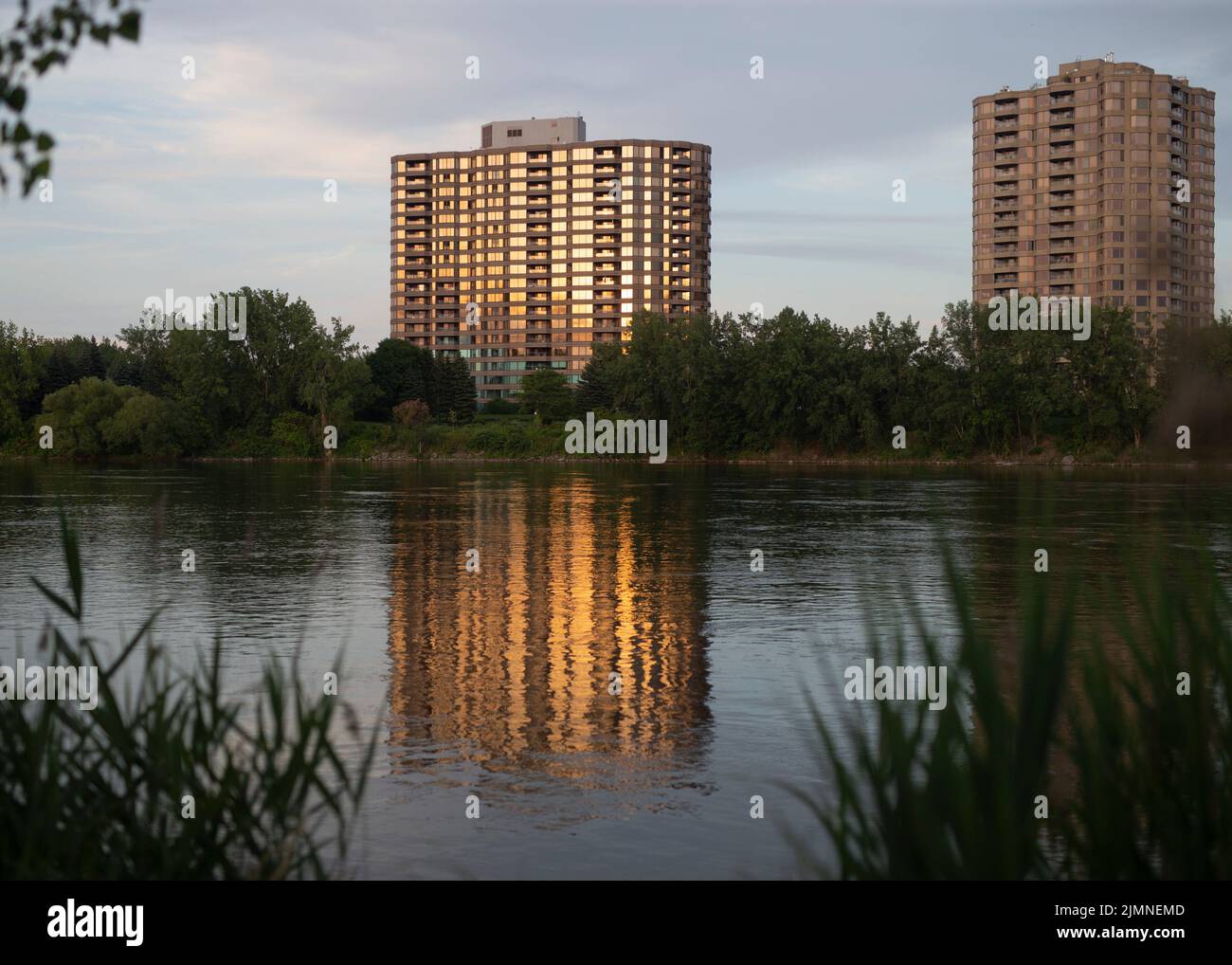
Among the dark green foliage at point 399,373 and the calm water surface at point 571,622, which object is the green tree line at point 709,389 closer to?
the dark green foliage at point 399,373

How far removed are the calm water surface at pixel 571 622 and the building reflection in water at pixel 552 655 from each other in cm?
5

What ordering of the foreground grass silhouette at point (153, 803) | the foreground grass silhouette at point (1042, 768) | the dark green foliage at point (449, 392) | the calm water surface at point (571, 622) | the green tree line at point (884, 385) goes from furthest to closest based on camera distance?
1. the dark green foliage at point (449, 392)
2. the green tree line at point (884, 385)
3. the calm water surface at point (571, 622)
4. the foreground grass silhouette at point (153, 803)
5. the foreground grass silhouette at point (1042, 768)

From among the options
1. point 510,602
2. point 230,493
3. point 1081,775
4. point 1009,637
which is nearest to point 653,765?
point 1081,775

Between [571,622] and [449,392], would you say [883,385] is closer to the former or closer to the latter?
[449,392]

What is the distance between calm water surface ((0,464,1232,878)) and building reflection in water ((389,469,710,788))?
55 mm

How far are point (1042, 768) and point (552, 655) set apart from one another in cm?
1305

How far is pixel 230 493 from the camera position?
64438 millimetres

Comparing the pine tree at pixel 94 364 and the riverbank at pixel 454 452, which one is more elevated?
the pine tree at pixel 94 364

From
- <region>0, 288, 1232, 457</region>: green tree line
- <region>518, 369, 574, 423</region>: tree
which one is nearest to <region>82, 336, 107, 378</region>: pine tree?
<region>0, 288, 1232, 457</region>: green tree line

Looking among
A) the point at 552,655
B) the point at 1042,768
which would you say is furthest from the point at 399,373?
the point at 1042,768

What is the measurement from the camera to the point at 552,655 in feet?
58.9

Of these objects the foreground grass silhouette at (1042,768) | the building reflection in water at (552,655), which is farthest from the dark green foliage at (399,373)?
the foreground grass silhouette at (1042,768)

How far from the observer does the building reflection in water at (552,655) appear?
12602 millimetres

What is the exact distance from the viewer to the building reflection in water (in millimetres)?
12602
